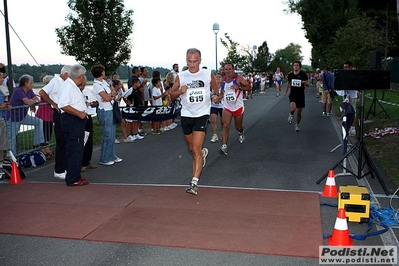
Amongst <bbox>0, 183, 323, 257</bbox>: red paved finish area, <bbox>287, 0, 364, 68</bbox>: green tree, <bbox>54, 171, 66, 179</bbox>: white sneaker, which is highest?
<bbox>287, 0, 364, 68</bbox>: green tree

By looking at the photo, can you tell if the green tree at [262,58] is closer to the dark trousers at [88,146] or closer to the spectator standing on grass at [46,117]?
the spectator standing on grass at [46,117]

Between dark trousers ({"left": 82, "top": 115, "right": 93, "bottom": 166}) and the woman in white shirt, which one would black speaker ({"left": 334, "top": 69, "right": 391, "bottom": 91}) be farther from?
dark trousers ({"left": 82, "top": 115, "right": 93, "bottom": 166})

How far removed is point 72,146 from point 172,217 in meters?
2.72

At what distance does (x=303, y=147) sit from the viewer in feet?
36.1

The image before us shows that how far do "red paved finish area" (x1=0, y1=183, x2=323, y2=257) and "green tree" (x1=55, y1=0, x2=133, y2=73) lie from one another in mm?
12737

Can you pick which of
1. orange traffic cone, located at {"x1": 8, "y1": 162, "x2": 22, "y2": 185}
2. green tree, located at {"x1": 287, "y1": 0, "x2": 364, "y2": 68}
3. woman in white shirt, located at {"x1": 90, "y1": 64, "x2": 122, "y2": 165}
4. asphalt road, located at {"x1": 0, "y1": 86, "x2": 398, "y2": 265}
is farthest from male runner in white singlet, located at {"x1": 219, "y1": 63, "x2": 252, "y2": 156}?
green tree, located at {"x1": 287, "y1": 0, "x2": 364, "y2": 68}

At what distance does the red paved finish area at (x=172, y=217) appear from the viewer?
4.98 meters

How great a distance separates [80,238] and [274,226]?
92.3 inches

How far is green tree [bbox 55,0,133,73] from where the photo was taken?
757 inches

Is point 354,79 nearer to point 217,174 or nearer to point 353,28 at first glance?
point 217,174

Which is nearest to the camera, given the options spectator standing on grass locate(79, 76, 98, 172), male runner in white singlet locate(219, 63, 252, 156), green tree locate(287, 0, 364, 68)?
spectator standing on grass locate(79, 76, 98, 172)

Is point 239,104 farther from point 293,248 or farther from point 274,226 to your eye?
point 293,248

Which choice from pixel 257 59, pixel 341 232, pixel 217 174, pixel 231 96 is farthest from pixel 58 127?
pixel 257 59

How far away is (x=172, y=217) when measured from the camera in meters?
5.82
